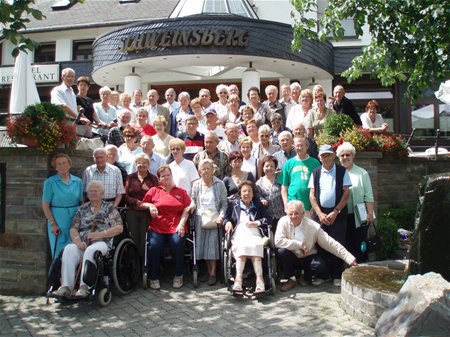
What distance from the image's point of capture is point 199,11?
1745 centimetres

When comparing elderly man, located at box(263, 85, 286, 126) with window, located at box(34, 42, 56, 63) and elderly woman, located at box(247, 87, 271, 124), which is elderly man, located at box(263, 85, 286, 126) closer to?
elderly woman, located at box(247, 87, 271, 124)

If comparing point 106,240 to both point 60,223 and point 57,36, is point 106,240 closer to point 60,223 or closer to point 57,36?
point 60,223

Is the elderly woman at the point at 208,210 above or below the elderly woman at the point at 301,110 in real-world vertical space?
below

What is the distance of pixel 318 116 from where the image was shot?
7902 millimetres

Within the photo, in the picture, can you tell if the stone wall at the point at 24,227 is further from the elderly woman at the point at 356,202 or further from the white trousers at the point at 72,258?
the elderly woman at the point at 356,202

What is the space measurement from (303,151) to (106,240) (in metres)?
2.90

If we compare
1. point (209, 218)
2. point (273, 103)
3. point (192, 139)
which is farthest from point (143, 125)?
point (209, 218)

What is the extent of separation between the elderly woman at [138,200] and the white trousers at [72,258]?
884 millimetres

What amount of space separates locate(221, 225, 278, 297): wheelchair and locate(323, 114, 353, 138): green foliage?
2388mm

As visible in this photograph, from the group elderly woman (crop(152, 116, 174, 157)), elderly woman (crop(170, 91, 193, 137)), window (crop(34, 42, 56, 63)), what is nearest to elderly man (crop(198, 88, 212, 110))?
elderly woman (crop(170, 91, 193, 137))

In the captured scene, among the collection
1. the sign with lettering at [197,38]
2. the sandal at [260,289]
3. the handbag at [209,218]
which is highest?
the sign with lettering at [197,38]

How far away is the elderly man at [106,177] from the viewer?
619 centimetres

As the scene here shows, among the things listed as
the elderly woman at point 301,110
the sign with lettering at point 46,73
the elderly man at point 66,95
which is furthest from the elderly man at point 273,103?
the sign with lettering at point 46,73

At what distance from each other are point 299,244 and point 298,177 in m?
1.01
